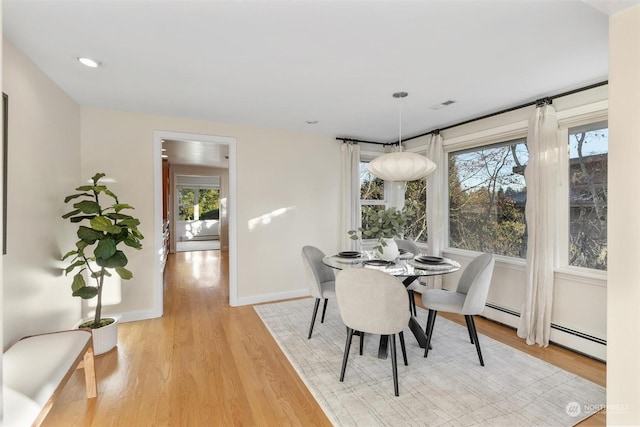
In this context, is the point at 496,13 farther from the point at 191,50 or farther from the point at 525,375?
the point at 525,375

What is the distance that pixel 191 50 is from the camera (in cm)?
224

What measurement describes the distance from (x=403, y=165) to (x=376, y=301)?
140 centimetres

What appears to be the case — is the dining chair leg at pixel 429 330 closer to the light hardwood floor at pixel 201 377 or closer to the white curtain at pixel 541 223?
the light hardwood floor at pixel 201 377

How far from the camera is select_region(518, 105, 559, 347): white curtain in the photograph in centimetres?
302

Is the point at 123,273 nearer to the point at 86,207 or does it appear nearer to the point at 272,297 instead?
the point at 86,207

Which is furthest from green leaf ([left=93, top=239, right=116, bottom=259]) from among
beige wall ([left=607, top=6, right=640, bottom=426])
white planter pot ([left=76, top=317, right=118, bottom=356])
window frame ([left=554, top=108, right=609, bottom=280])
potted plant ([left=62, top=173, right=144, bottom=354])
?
window frame ([left=554, top=108, right=609, bottom=280])

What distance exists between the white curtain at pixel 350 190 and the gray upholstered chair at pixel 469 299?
1900 millimetres

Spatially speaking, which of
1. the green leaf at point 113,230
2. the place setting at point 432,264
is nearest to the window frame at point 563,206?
the place setting at point 432,264

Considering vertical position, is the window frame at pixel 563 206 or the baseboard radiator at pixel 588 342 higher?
the window frame at pixel 563 206

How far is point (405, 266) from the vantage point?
2848 millimetres

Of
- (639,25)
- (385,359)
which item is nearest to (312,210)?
(385,359)

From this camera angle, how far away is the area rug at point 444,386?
206cm

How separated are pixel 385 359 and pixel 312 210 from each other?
246cm

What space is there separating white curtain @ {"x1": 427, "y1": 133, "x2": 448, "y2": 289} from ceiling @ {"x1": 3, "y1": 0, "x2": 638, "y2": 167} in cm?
85
